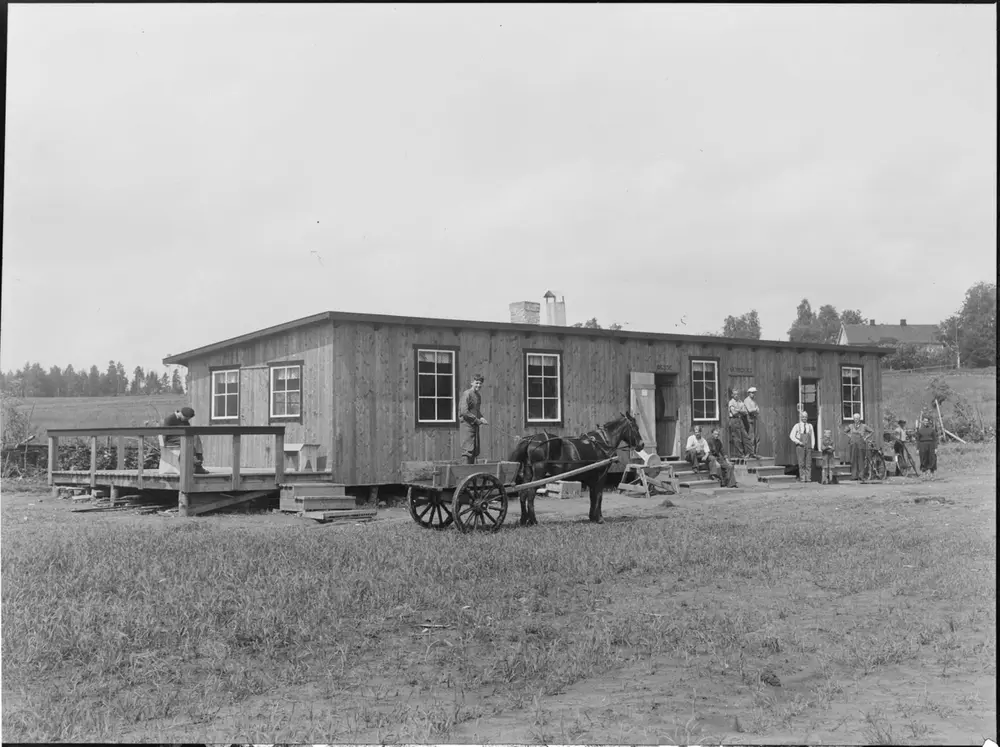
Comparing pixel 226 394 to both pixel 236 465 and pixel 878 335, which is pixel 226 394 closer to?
pixel 236 465

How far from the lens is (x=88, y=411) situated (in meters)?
17.8

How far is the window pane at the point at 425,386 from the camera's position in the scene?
1631 centimetres

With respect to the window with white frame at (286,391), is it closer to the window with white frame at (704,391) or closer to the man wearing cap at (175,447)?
the man wearing cap at (175,447)

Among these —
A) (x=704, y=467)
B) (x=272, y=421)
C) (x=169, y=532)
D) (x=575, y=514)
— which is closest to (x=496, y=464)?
(x=575, y=514)

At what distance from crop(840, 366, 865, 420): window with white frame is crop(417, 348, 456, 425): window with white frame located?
11338mm

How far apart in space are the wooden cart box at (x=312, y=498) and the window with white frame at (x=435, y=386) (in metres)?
2.39

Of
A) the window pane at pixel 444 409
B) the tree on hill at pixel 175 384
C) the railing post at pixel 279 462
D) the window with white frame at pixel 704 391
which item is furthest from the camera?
the tree on hill at pixel 175 384

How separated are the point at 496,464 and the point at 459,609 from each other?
4644 mm

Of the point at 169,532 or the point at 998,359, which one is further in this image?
the point at 169,532

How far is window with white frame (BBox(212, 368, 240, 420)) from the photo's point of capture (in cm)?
1747

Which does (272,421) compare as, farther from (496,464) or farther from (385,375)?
(496,464)

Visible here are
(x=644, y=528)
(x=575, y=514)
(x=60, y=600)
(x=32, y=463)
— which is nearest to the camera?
(x=60, y=600)

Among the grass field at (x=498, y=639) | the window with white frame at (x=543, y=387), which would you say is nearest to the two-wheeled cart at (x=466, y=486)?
the grass field at (x=498, y=639)

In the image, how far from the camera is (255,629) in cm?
610
